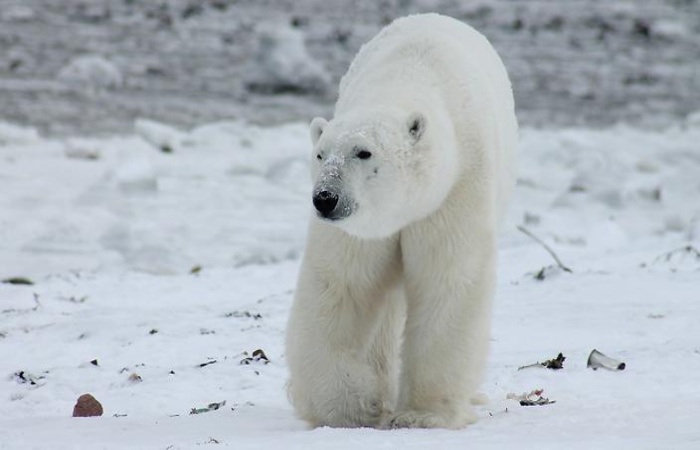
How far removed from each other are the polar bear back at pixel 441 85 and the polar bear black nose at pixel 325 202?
0.51 metres

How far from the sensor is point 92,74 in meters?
15.2

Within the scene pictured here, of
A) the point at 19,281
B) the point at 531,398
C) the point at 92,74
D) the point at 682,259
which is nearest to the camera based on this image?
the point at 531,398

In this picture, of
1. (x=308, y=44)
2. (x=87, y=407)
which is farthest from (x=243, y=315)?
(x=308, y=44)

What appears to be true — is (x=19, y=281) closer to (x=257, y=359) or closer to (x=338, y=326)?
(x=257, y=359)

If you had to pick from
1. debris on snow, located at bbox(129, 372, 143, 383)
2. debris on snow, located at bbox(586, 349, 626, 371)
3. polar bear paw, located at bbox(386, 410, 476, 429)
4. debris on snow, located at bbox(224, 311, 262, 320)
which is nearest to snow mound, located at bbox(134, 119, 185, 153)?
debris on snow, located at bbox(224, 311, 262, 320)

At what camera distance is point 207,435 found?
3.73m

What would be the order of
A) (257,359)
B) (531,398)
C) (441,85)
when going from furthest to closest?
(257,359) → (531,398) → (441,85)

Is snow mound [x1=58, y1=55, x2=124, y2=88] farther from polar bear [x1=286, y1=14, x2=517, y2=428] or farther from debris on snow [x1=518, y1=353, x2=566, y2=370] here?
polar bear [x1=286, y1=14, x2=517, y2=428]

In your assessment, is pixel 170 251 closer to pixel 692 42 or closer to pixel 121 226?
pixel 121 226

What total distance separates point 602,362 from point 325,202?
1581 millimetres

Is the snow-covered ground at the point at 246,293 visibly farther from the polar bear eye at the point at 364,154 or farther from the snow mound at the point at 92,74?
the snow mound at the point at 92,74

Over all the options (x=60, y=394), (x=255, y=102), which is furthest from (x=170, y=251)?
(x=255, y=102)

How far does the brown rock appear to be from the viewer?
4.39 m

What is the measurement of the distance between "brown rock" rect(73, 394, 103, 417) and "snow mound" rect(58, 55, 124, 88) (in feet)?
36.0
